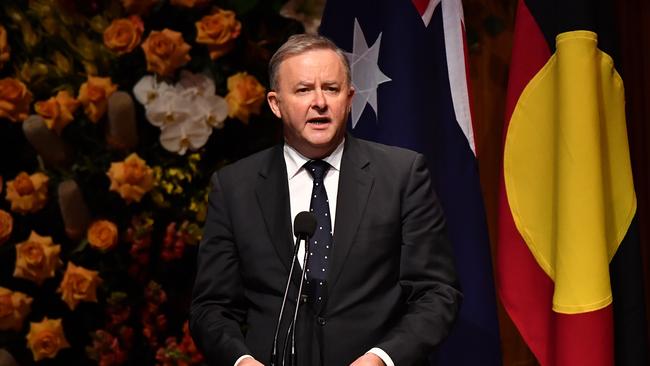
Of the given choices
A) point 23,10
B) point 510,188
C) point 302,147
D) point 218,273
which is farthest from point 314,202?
point 23,10

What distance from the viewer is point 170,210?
3.24 meters

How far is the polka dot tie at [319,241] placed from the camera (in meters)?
1.94

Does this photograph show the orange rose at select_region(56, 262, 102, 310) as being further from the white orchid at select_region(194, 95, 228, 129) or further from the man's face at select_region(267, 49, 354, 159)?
the man's face at select_region(267, 49, 354, 159)

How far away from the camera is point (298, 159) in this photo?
2.05 meters

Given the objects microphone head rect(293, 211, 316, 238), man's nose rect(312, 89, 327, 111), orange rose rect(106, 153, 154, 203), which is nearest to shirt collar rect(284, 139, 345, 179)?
man's nose rect(312, 89, 327, 111)

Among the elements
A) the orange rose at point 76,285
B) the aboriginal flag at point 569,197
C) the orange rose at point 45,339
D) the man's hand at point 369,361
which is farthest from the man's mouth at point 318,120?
the orange rose at point 45,339

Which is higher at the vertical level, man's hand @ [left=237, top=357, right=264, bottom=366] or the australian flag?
the australian flag

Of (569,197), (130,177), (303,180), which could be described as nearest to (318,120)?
(303,180)

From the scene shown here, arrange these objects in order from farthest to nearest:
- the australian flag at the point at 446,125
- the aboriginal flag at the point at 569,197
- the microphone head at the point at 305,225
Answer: the australian flag at the point at 446,125 → the aboriginal flag at the point at 569,197 → the microphone head at the point at 305,225

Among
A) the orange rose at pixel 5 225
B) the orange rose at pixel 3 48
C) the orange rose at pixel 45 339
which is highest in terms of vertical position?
the orange rose at pixel 3 48

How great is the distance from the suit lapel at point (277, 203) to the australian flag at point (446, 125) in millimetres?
748

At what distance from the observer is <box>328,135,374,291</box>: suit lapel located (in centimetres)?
193

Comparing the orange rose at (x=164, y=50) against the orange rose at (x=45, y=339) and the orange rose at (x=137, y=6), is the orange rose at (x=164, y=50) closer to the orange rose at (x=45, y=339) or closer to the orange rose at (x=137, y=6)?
the orange rose at (x=137, y=6)

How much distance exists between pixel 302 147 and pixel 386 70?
2.81 feet
